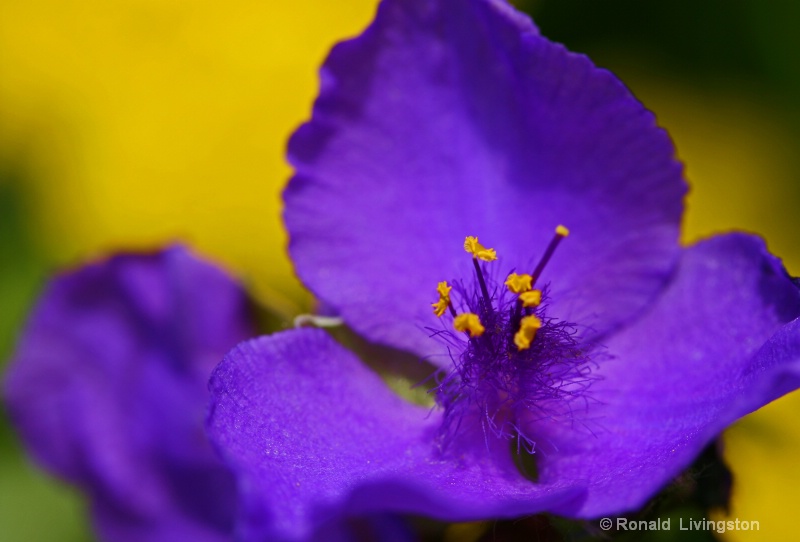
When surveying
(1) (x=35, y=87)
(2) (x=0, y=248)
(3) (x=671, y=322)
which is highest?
(3) (x=671, y=322)

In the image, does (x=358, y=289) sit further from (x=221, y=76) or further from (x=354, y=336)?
(x=221, y=76)

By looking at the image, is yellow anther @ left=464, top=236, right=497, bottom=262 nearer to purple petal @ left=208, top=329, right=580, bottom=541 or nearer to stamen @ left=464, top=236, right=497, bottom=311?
stamen @ left=464, top=236, right=497, bottom=311

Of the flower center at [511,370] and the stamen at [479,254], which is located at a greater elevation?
the stamen at [479,254]

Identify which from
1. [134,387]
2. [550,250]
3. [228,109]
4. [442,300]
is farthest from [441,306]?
[228,109]

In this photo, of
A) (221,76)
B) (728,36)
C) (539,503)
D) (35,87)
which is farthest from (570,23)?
(539,503)

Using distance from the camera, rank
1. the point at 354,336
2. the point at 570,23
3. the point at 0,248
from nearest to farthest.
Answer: the point at 354,336 < the point at 0,248 < the point at 570,23

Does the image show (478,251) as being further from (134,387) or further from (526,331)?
(134,387)

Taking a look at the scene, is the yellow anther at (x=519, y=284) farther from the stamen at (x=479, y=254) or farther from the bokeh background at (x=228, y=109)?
the bokeh background at (x=228, y=109)

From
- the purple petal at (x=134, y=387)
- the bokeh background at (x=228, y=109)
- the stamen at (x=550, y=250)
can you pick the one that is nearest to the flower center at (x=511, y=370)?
the stamen at (x=550, y=250)


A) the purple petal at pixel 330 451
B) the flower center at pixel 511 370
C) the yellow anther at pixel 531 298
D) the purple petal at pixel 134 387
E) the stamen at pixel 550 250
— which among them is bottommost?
the purple petal at pixel 134 387

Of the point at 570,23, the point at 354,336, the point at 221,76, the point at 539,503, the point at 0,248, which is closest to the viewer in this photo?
the point at 539,503
